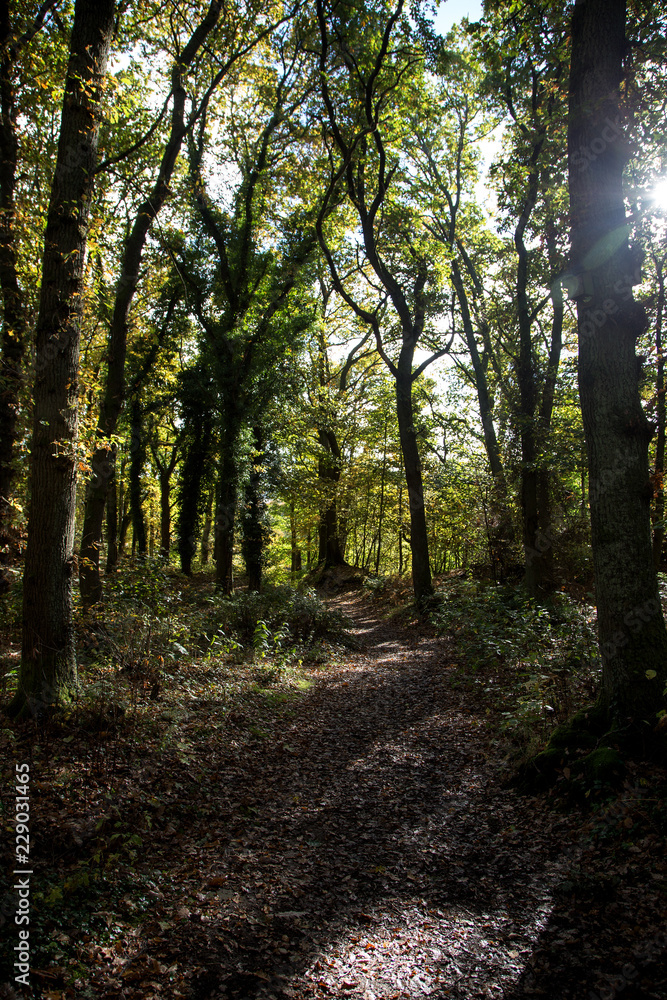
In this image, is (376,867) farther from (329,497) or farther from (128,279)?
(329,497)

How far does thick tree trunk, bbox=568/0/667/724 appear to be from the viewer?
15.4 ft

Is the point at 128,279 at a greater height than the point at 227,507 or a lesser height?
greater

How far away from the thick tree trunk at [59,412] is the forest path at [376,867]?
87.7 inches

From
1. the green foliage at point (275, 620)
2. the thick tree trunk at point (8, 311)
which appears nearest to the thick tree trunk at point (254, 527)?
the green foliage at point (275, 620)

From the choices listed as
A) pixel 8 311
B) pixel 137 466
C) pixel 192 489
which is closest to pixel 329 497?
pixel 192 489

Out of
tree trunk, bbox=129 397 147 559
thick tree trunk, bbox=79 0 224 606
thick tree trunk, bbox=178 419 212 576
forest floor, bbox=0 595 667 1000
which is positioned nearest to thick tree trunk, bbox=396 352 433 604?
thick tree trunk, bbox=79 0 224 606

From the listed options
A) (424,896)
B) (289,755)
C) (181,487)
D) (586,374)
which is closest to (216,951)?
(424,896)

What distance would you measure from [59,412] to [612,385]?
5.68 m

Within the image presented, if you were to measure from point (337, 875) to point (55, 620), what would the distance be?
379cm

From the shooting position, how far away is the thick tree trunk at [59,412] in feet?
18.0

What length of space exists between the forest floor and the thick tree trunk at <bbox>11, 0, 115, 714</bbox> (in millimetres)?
867

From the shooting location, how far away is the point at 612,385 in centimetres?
486

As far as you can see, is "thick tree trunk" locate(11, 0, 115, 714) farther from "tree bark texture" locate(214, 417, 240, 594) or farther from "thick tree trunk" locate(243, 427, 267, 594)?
"thick tree trunk" locate(243, 427, 267, 594)

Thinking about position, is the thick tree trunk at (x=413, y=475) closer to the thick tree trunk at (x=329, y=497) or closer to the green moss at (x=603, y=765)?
the thick tree trunk at (x=329, y=497)
